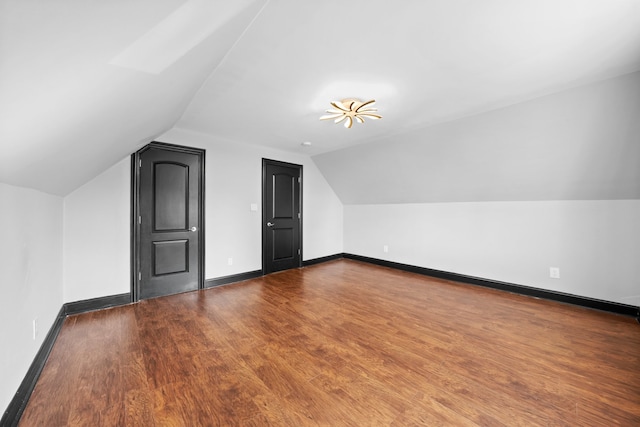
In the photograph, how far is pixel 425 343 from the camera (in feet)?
7.29

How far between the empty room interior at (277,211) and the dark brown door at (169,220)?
1.1 inches

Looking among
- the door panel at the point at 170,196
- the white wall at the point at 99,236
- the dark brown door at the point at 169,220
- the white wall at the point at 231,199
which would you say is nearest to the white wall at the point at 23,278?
the white wall at the point at 99,236

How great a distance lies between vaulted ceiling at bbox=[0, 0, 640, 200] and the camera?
0.77m

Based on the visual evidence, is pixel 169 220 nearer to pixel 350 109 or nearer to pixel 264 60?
pixel 264 60

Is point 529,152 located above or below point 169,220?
above

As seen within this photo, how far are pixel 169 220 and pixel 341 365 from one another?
290cm

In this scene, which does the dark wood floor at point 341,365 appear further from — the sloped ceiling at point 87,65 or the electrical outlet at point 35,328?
the sloped ceiling at point 87,65

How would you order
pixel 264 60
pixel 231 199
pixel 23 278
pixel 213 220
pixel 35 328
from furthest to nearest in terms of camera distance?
pixel 231 199, pixel 213 220, pixel 264 60, pixel 35 328, pixel 23 278

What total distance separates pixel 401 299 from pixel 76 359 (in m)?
3.27

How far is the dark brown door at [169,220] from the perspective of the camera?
326cm

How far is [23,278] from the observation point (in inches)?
63.3

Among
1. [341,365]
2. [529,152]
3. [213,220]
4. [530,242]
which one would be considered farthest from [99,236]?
[530,242]

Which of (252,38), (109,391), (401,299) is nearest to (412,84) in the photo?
(252,38)

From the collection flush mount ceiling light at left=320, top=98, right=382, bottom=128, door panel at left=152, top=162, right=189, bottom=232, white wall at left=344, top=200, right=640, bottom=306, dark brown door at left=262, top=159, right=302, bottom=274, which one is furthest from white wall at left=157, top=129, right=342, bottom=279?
white wall at left=344, top=200, right=640, bottom=306
